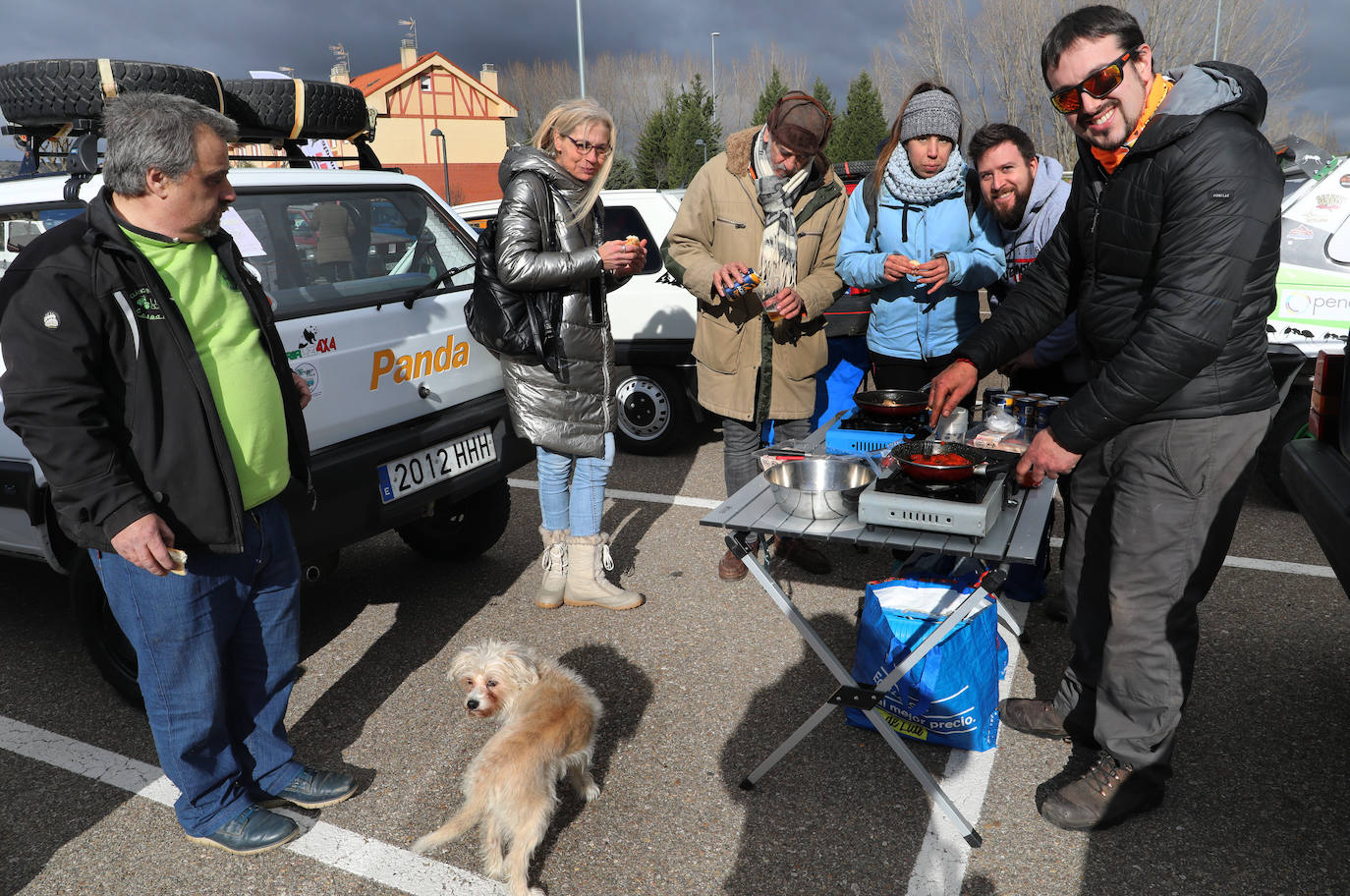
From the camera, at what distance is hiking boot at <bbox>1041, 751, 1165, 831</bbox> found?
8.35 feet

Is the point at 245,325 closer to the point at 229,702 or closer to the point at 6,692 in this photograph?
the point at 229,702

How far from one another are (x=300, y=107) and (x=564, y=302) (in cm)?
150

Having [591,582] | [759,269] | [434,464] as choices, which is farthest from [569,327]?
[591,582]

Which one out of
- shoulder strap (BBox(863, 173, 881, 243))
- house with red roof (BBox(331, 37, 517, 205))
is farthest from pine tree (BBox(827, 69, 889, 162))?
shoulder strap (BBox(863, 173, 881, 243))

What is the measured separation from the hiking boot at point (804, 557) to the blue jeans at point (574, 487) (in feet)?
3.01

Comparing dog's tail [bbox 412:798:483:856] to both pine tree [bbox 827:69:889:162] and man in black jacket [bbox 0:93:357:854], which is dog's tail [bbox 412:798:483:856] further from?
pine tree [bbox 827:69:889:162]

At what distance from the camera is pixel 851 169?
A: 7.39m

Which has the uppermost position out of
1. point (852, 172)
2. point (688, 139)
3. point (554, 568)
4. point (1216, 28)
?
point (1216, 28)

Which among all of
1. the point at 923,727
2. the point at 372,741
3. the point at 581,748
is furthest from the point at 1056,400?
the point at 372,741

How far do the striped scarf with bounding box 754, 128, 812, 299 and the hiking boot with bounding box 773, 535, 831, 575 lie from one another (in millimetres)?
→ 1228

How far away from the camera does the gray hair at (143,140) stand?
6.98ft

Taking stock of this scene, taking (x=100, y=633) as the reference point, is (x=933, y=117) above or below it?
above

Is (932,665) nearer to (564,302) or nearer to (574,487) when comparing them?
(574,487)

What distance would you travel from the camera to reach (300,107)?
3.93 metres
